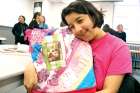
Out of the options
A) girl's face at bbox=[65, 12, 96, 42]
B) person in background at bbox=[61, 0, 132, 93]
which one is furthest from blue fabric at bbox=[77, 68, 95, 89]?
girl's face at bbox=[65, 12, 96, 42]

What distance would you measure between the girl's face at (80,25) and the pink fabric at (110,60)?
0.23 feet

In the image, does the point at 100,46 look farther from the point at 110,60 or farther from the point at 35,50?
the point at 35,50

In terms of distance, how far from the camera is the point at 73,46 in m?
0.98

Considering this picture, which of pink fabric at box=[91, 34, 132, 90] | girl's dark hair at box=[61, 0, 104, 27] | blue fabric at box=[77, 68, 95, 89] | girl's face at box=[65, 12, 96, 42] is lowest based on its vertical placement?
blue fabric at box=[77, 68, 95, 89]

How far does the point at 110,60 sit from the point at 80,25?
0.59 ft

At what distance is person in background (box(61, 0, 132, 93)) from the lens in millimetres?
951

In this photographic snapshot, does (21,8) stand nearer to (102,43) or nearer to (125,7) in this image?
(125,7)

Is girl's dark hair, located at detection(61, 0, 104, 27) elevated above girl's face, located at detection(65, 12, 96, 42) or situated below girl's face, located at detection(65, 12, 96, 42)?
above

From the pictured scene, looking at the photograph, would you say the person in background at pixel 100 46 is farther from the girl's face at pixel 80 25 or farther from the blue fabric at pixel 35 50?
the blue fabric at pixel 35 50

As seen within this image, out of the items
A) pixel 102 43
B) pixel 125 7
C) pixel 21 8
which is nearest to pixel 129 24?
pixel 125 7

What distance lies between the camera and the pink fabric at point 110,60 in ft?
3.14

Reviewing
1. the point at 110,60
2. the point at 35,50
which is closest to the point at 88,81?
the point at 110,60

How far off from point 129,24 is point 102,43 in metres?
7.22

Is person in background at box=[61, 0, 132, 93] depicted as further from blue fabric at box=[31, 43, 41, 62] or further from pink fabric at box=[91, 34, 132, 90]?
blue fabric at box=[31, 43, 41, 62]
